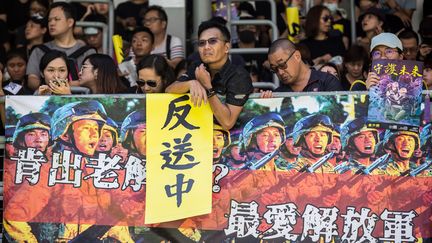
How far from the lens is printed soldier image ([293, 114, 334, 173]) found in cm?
750

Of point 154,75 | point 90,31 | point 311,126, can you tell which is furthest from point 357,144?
point 90,31

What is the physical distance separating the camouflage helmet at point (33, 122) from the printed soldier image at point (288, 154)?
68.9 inches

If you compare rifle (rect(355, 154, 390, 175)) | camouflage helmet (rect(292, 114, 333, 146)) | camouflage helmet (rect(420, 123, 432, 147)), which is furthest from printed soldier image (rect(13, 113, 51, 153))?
camouflage helmet (rect(420, 123, 432, 147))

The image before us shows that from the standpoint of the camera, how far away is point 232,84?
7543 millimetres

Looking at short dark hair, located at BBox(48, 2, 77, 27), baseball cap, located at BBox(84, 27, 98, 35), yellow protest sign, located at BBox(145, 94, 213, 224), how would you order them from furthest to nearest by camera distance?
1. baseball cap, located at BBox(84, 27, 98, 35)
2. short dark hair, located at BBox(48, 2, 77, 27)
3. yellow protest sign, located at BBox(145, 94, 213, 224)

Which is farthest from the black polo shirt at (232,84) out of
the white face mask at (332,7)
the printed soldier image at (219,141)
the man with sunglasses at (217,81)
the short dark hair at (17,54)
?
the white face mask at (332,7)

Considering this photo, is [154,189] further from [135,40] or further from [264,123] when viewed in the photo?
[135,40]

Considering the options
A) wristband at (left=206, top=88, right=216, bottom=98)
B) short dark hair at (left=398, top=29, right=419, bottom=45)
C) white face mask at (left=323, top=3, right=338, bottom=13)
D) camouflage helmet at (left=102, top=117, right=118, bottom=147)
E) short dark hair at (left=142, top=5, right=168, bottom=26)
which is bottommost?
camouflage helmet at (left=102, top=117, right=118, bottom=147)

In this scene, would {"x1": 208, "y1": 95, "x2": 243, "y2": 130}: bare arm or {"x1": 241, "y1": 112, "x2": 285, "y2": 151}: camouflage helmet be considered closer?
{"x1": 208, "y1": 95, "x2": 243, "y2": 130}: bare arm

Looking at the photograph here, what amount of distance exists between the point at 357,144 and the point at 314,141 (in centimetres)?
32

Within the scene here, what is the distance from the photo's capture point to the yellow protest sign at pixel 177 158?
748 centimetres

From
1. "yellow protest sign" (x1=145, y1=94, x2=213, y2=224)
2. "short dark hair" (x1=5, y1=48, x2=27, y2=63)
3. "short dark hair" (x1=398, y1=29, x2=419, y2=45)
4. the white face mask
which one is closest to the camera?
"yellow protest sign" (x1=145, y1=94, x2=213, y2=224)

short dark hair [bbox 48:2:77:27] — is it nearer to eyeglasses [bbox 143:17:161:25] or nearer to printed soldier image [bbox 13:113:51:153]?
eyeglasses [bbox 143:17:161:25]

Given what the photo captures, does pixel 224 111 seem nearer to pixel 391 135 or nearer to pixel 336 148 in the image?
pixel 336 148
